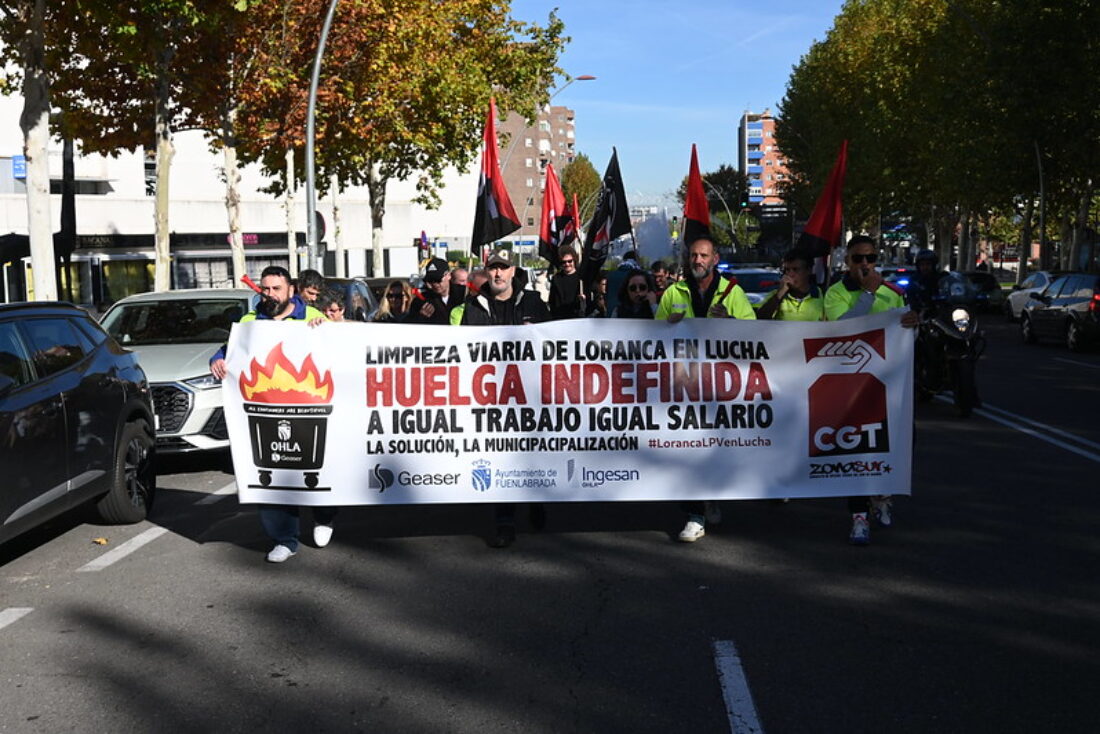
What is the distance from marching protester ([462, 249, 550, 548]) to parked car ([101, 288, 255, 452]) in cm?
381

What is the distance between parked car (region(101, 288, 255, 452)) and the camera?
11047mm

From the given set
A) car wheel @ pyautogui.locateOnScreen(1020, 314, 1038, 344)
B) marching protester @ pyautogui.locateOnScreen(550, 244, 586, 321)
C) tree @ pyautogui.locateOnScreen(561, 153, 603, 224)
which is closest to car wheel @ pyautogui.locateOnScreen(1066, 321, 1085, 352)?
car wheel @ pyautogui.locateOnScreen(1020, 314, 1038, 344)

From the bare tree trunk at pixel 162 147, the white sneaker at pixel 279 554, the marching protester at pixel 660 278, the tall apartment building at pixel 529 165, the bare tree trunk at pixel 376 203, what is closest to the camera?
the white sneaker at pixel 279 554

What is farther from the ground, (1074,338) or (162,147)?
(162,147)

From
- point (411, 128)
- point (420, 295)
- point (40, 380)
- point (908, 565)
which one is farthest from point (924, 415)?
point (411, 128)

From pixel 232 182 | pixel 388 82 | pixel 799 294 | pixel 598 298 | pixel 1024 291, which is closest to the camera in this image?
pixel 799 294

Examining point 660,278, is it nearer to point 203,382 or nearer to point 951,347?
point 951,347

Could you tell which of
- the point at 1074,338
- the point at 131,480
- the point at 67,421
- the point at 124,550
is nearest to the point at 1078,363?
the point at 1074,338

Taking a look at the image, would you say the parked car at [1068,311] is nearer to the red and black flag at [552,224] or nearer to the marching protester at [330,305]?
the red and black flag at [552,224]

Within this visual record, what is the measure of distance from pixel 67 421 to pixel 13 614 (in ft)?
5.08

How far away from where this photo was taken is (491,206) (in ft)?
39.3

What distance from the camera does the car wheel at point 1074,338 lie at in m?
25.0

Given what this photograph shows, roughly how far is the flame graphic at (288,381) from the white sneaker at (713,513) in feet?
8.22

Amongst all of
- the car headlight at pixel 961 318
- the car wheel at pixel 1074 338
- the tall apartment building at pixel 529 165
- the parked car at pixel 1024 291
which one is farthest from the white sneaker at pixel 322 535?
the tall apartment building at pixel 529 165
